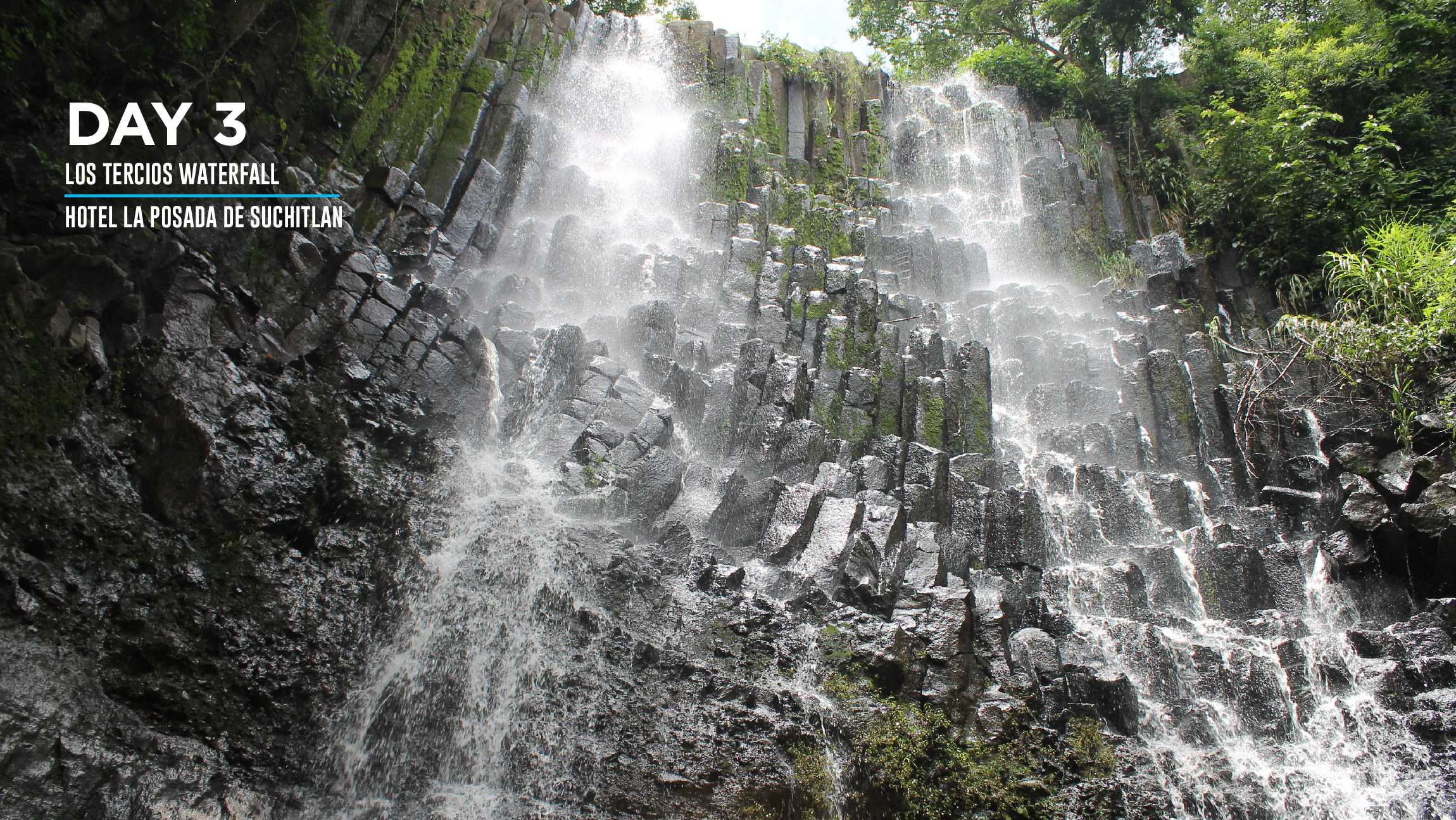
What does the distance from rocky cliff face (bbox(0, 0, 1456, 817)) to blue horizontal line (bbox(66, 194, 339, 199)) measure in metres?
0.21

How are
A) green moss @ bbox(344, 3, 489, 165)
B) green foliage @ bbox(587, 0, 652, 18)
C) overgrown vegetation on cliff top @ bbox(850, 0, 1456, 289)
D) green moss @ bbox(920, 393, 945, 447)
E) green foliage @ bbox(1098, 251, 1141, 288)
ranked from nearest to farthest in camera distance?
green moss @ bbox(920, 393, 945, 447), green moss @ bbox(344, 3, 489, 165), overgrown vegetation on cliff top @ bbox(850, 0, 1456, 289), green foliage @ bbox(1098, 251, 1141, 288), green foliage @ bbox(587, 0, 652, 18)

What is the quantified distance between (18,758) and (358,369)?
5551mm

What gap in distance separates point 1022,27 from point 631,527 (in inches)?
897

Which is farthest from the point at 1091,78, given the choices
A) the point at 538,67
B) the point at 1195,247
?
the point at 538,67

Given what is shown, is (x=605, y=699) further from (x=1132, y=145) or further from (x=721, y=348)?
(x=1132, y=145)

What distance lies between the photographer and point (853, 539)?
899cm

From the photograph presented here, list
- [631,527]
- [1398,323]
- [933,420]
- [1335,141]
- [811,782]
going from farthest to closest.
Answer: [1335,141] → [933,420] → [1398,323] → [631,527] → [811,782]

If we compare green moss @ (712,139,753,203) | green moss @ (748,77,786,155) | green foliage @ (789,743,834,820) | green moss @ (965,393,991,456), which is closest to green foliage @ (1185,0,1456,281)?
green moss @ (965,393,991,456)

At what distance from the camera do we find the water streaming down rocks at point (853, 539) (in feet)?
24.0

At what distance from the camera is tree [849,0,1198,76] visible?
20141mm

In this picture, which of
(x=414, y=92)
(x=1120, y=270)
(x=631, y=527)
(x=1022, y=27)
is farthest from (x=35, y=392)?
(x=1022, y=27)

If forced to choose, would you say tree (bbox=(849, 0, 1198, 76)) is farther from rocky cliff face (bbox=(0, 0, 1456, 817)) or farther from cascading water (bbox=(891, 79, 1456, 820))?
rocky cliff face (bbox=(0, 0, 1456, 817))

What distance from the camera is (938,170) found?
20266 mm

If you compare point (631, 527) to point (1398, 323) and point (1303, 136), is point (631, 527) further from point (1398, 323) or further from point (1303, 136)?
point (1303, 136)
